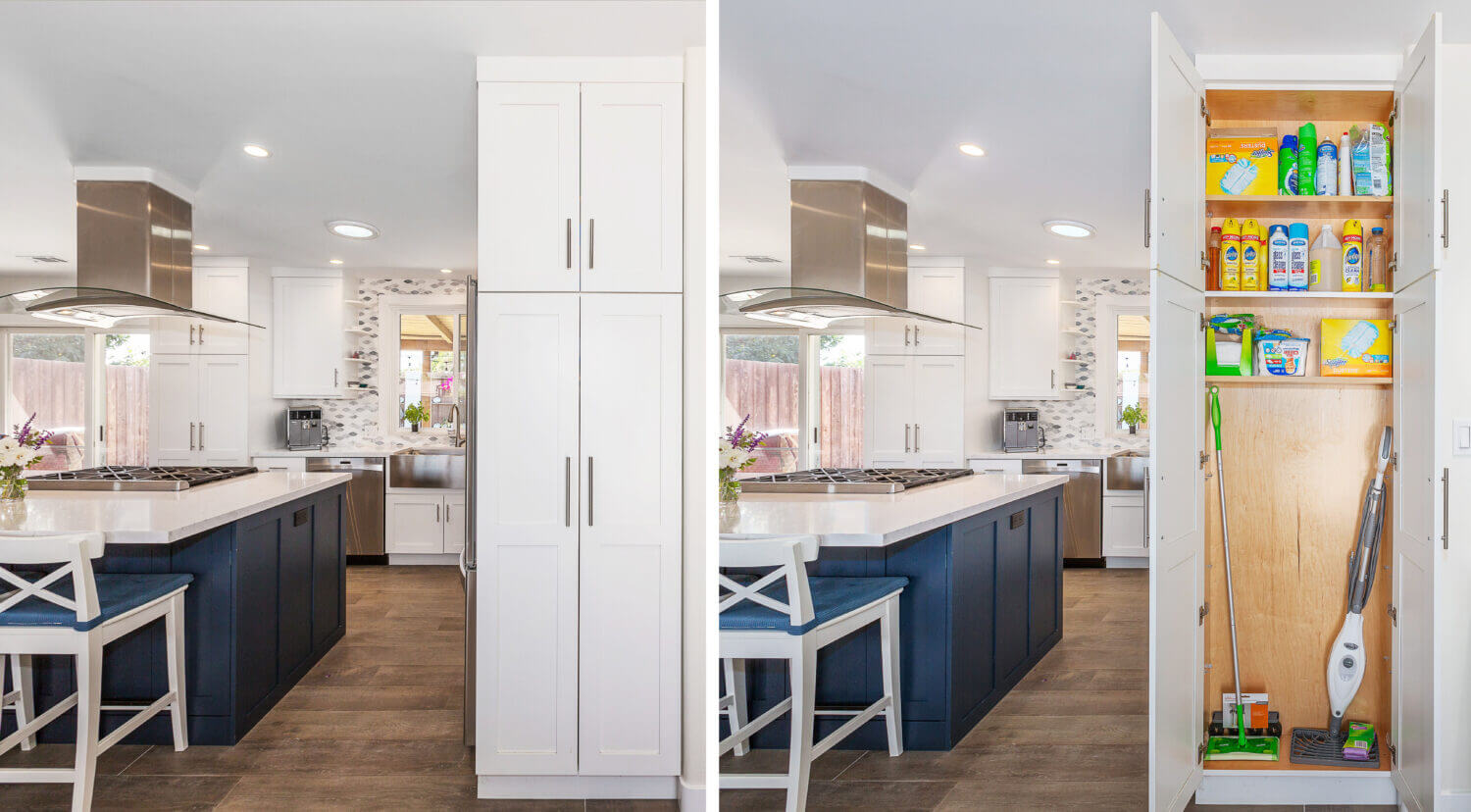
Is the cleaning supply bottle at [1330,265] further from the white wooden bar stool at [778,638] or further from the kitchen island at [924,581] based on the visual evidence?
the white wooden bar stool at [778,638]

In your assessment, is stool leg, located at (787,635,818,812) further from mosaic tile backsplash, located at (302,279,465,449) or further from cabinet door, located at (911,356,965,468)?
mosaic tile backsplash, located at (302,279,465,449)

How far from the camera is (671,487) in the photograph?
171 cm

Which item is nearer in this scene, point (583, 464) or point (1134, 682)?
point (583, 464)

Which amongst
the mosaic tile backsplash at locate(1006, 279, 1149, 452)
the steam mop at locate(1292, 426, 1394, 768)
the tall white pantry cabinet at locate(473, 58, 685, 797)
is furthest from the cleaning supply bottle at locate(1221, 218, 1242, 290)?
the tall white pantry cabinet at locate(473, 58, 685, 797)

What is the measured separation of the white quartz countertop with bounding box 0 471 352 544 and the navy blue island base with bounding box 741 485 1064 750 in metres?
1.44

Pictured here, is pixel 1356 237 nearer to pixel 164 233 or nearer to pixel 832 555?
pixel 832 555

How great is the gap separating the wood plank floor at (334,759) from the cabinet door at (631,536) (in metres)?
0.16

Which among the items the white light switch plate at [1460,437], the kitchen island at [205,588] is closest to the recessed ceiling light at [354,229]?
the kitchen island at [205,588]

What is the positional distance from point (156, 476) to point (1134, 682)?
2352mm

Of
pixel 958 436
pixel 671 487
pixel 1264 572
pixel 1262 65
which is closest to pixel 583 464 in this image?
pixel 671 487

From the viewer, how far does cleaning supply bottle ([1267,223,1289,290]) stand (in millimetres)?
1606

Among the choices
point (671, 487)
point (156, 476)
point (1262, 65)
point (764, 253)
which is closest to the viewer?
point (764, 253)

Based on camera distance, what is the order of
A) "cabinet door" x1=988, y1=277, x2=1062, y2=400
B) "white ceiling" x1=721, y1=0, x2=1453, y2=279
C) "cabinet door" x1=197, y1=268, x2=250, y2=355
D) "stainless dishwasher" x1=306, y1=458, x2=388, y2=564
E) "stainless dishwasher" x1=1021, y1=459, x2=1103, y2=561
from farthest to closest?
"stainless dishwasher" x1=306, y1=458, x2=388, y2=564
"cabinet door" x1=197, y1=268, x2=250, y2=355
"stainless dishwasher" x1=1021, y1=459, x2=1103, y2=561
"cabinet door" x1=988, y1=277, x2=1062, y2=400
"white ceiling" x1=721, y1=0, x2=1453, y2=279

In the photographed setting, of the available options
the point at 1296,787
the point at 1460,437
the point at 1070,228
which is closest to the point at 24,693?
the point at 1070,228
